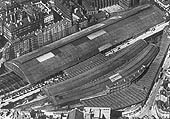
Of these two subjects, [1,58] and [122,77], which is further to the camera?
[1,58]

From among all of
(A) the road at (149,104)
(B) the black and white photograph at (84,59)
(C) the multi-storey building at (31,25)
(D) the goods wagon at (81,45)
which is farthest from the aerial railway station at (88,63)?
(C) the multi-storey building at (31,25)

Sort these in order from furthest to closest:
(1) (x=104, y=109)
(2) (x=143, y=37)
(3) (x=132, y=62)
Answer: (2) (x=143, y=37)
(3) (x=132, y=62)
(1) (x=104, y=109)

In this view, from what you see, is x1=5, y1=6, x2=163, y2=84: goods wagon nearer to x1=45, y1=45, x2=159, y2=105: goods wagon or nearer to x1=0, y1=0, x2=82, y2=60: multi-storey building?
x1=0, y1=0, x2=82, y2=60: multi-storey building

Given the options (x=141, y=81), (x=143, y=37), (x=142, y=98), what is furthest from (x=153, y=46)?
(x=142, y=98)

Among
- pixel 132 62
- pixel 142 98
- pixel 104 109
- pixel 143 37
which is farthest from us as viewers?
pixel 143 37

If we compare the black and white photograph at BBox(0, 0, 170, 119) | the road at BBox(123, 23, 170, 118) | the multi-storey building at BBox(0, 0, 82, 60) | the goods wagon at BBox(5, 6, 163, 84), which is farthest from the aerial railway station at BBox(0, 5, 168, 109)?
the multi-storey building at BBox(0, 0, 82, 60)

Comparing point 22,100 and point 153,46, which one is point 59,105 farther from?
point 153,46

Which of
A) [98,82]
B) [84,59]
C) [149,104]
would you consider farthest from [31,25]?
[149,104]

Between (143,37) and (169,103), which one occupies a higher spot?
(143,37)
